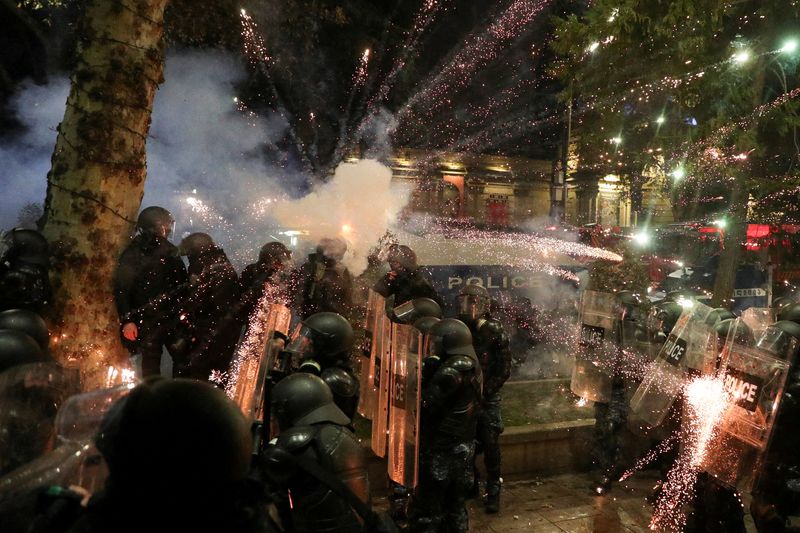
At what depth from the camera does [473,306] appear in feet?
19.4

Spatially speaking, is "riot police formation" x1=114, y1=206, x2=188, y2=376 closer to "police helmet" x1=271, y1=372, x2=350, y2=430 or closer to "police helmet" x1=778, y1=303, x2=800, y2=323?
"police helmet" x1=271, y1=372, x2=350, y2=430

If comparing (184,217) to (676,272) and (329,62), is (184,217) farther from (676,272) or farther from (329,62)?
(676,272)

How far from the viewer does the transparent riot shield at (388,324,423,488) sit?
167 inches

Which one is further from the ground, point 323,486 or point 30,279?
point 30,279

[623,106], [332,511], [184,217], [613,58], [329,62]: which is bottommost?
[332,511]

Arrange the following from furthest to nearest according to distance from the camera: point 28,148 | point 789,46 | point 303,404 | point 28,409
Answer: point 28,148
point 789,46
point 303,404
point 28,409

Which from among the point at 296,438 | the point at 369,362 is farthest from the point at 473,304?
the point at 296,438

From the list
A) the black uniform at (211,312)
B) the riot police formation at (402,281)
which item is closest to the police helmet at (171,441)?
the black uniform at (211,312)

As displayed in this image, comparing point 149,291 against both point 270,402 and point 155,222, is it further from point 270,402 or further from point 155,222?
point 270,402

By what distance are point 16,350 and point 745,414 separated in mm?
4807

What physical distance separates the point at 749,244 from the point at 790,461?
11.9 meters

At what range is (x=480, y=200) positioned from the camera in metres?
29.0

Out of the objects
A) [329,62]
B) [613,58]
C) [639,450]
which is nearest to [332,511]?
[639,450]

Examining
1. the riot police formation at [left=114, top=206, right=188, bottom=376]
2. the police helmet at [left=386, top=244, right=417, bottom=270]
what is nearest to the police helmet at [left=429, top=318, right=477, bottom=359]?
the riot police formation at [left=114, top=206, right=188, bottom=376]
